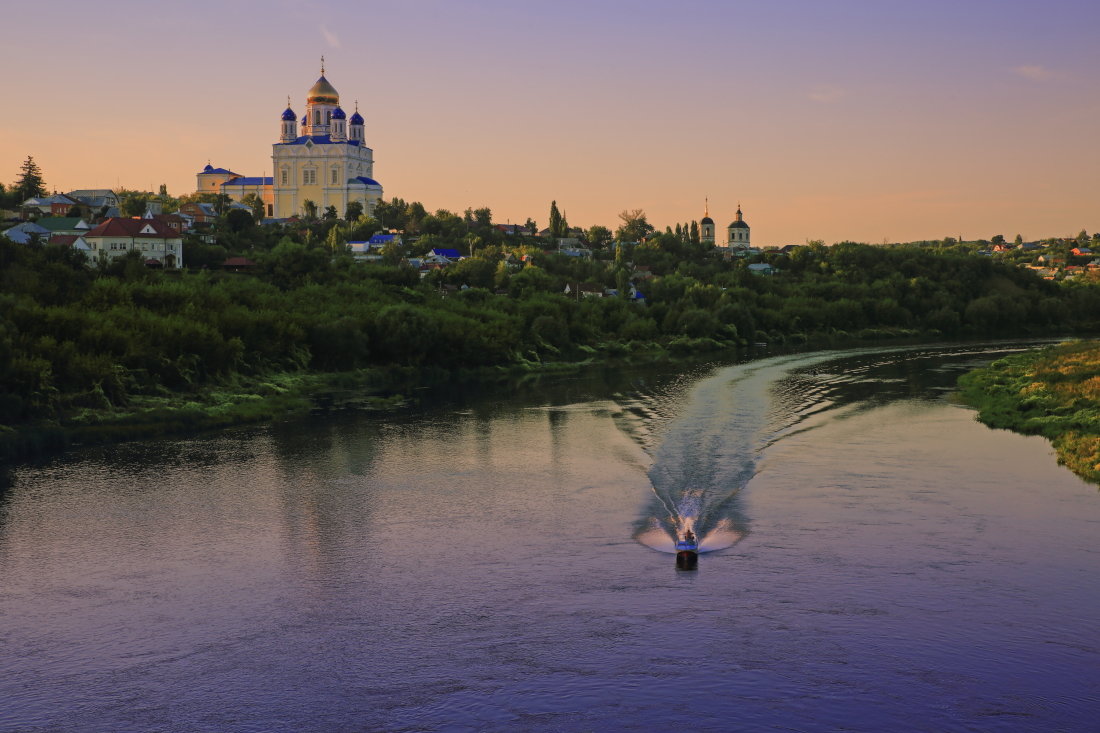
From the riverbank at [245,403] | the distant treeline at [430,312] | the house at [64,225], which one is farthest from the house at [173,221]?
the riverbank at [245,403]

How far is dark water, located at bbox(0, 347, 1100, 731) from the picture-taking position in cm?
1605

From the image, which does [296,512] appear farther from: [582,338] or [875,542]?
[582,338]

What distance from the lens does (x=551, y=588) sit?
20.8m

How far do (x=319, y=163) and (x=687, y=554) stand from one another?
132212 mm

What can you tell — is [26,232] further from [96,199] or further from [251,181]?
[251,181]

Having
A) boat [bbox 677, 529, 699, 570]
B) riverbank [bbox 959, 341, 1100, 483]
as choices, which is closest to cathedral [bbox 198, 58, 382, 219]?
riverbank [bbox 959, 341, 1100, 483]

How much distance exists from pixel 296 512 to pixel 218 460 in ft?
26.9

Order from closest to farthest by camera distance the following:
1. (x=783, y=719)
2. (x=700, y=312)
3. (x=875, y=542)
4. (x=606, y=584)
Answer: (x=783, y=719) < (x=606, y=584) < (x=875, y=542) < (x=700, y=312)

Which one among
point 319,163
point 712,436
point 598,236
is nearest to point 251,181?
point 319,163

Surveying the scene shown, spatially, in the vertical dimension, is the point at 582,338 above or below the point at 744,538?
above

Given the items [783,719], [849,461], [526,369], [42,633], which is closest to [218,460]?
[42,633]

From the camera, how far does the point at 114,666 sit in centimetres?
1731

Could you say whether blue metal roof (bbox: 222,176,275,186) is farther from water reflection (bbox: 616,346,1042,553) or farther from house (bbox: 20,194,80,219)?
water reflection (bbox: 616,346,1042,553)

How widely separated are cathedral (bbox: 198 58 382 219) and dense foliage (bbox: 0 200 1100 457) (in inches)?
290
